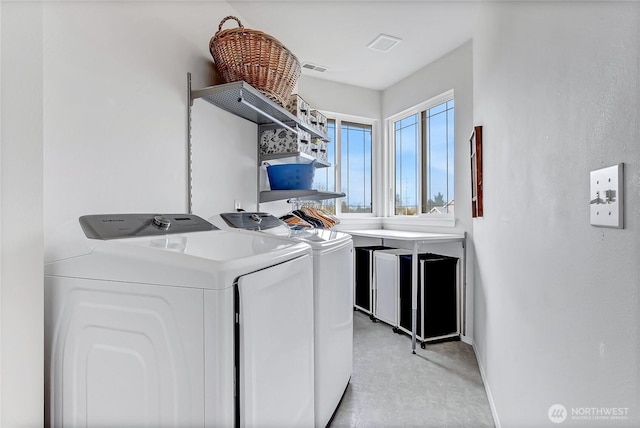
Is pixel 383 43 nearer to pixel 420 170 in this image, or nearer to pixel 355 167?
pixel 420 170

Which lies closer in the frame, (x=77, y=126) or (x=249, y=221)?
(x=77, y=126)

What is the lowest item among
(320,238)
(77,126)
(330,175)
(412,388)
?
(412,388)

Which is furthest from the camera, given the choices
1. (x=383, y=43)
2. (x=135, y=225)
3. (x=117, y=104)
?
(x=383, y=43)

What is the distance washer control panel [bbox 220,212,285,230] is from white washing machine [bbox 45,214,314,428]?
Result: 70cm

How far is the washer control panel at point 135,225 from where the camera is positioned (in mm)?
1000

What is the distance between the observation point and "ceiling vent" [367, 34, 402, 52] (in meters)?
2.72

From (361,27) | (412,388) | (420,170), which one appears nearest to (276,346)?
(412,388)

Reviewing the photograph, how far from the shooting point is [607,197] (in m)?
0.65

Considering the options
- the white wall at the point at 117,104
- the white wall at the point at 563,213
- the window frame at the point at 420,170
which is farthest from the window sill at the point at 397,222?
the white wall at the point at 117,104

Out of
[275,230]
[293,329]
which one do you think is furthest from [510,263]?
[275,230]

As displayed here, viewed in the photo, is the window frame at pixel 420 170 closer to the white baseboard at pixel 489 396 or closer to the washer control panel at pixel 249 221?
the white baseboard at pixel 489 396

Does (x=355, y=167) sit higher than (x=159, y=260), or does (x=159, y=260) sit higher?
(x=355, y=167)

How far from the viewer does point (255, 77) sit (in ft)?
5.90

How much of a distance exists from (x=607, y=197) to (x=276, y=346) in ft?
3.01
